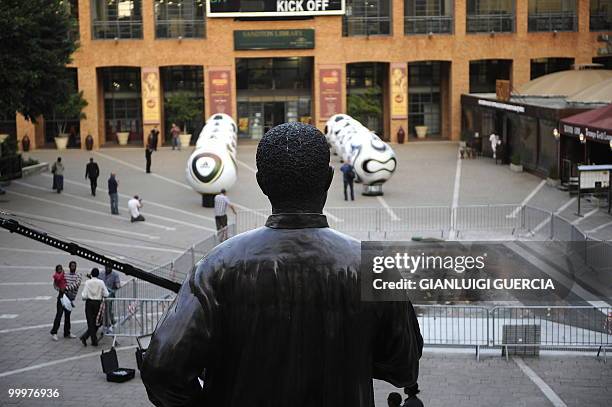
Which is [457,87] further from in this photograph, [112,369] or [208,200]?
[112,369]

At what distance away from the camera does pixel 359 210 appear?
30.2 metres

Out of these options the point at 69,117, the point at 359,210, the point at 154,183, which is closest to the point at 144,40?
the point at 69,117

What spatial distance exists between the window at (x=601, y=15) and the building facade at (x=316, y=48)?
0.18ft

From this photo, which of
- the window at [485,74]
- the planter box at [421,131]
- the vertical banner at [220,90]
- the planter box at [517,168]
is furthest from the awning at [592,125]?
the window at [485,74]

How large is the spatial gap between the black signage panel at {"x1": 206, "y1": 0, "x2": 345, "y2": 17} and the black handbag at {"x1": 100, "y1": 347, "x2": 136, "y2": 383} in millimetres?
40268

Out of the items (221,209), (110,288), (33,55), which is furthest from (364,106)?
(110,288)

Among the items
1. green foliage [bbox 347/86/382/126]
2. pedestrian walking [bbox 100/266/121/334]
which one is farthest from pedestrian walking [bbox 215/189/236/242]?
green foliage [bbox 347/86/382/126]

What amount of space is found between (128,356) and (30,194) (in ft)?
68.8

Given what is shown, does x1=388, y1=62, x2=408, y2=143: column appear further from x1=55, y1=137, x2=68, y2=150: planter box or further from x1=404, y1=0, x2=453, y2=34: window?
x1=55, y1=137, x2=68, y2=150: planter box

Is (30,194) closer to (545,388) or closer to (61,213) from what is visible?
(61,213)

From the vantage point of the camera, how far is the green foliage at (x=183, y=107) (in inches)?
2179

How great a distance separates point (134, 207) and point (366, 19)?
1140 inches

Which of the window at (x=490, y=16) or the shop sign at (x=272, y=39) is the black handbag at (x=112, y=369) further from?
the window at (x=490, y=16)

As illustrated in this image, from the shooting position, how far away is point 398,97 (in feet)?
182
